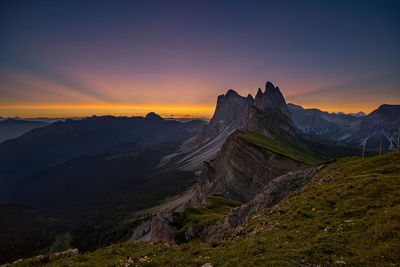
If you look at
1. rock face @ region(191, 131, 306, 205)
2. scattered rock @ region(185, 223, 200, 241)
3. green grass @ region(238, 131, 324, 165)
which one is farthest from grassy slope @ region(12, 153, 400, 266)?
green grass @ region(238, 131, 324, 165)

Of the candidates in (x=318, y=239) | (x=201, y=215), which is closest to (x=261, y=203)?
(x=201, y=215)

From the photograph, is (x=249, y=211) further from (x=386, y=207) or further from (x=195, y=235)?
(x=386, y=207)

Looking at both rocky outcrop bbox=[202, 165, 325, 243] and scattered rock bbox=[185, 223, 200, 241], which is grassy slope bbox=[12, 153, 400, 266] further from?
scattered rock bbox=[185, 223, 200, 241]

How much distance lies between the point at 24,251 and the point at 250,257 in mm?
204166

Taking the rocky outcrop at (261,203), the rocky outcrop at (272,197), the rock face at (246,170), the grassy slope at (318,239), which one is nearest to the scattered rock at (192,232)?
the rocky outcrop at (261,203)

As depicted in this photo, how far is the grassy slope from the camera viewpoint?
30.9 ft

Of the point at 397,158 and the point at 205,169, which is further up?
the point at 397,158

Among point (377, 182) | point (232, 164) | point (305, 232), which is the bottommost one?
point (232, 164)

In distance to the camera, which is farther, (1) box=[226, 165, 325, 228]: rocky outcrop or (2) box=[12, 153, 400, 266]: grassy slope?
(1) box=[226, 165, 325, 228]: rocky outcrop

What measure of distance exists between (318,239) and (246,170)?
210 feet

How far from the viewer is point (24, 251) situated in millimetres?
136125

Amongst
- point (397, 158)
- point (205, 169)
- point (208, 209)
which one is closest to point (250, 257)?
point (397, 158)

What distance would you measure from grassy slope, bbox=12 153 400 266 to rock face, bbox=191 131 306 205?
159ft

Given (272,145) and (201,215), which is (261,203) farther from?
(272,145)
